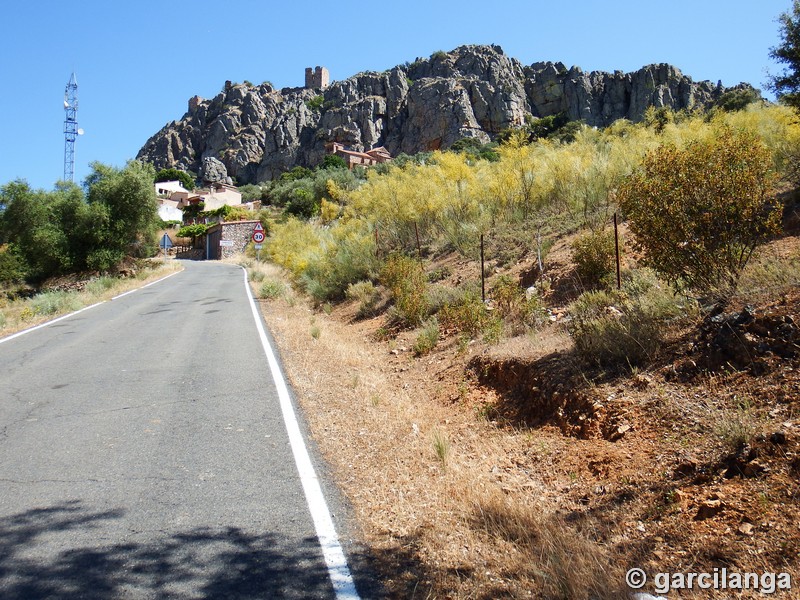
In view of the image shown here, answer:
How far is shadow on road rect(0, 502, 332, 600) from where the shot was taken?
2881 mm

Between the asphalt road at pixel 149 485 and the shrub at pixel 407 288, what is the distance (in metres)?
4.08

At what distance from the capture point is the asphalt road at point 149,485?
3021 mm

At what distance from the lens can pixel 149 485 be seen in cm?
427

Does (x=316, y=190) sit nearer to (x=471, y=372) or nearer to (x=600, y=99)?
(x=471, y=372)

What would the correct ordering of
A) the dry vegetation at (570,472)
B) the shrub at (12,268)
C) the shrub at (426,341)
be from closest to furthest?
the dry vegetation at (570,472)
the shrub at (426,341)
the shrub at (12,268)

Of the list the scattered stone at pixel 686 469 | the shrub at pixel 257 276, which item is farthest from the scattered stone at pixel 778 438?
the shrub at pixel 257 276

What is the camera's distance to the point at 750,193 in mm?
6398

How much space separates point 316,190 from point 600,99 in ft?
Answer: 219

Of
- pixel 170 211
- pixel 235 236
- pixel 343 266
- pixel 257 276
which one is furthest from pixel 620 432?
pixel 170 211

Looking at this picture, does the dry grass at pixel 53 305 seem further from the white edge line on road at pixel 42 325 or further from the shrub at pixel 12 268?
the shrub at pixel 12 268

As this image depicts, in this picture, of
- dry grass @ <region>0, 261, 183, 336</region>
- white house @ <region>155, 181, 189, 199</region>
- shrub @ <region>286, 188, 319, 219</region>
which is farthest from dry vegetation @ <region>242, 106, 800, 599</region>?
white house @ <region>155, 181, 189, 199</region>

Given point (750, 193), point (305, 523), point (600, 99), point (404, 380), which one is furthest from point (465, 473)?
point (600, 99)

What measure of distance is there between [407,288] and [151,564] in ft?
34.9

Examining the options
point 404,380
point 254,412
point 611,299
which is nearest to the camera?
point 254,412
